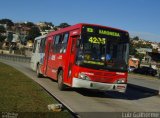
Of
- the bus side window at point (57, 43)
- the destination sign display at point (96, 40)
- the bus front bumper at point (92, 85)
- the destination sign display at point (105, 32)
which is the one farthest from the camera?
the bus side window at point (57, 43)

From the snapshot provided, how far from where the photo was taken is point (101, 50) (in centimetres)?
1692

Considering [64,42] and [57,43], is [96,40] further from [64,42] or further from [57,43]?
[57,43]

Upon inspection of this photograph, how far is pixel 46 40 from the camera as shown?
25875mm

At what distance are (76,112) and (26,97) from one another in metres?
2.52

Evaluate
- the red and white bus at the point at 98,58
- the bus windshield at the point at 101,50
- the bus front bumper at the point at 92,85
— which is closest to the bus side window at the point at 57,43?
the red and white bus at the point at 98,58

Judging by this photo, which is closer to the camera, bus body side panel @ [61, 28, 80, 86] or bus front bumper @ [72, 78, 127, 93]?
bus front bumper @ [72, 78, 127, 93]

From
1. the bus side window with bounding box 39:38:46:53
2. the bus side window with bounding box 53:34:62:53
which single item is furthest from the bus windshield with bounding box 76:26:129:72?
the bus side window with bounding box 39:38:46:53

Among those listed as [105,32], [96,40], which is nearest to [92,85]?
[96,40]

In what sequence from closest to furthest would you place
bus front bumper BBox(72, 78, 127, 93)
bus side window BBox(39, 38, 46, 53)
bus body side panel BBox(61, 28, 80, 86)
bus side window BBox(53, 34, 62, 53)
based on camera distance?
bus front bumper BBox(72, 78, 127, 93) < bus body side panel BBox(61, 28, 80, 86) < bus side window BBox(53, 34, 62, 53) < bus side window BBox(39, 38, 46, 53)

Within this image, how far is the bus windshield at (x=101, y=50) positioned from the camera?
16.8 m

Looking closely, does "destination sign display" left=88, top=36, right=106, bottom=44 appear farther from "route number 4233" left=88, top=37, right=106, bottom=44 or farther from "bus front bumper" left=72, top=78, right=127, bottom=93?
"bus front bumper" left=72, top=78, right=127, bottom=93

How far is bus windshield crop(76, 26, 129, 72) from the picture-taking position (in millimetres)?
16797

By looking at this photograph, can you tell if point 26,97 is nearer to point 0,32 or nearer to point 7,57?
point 7,57

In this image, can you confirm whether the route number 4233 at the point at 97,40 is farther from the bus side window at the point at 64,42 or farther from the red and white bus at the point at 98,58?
the bus side window at the point at 64,42
